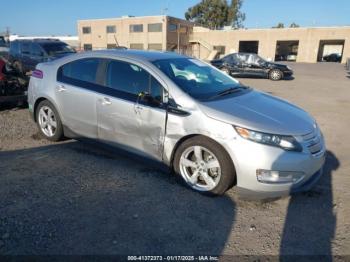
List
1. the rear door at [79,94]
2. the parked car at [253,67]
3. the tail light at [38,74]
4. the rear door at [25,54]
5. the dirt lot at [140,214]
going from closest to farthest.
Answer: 1. the dirt lot at [140,214]
2. the rear door at [79,94]
3. the tail light at [38,74]
4. the rear door at [25,54]
5. the parked car at [253,67]

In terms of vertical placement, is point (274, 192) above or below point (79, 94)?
below

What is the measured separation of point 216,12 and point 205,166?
72.1 m

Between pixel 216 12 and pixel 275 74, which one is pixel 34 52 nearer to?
pixel 275 74

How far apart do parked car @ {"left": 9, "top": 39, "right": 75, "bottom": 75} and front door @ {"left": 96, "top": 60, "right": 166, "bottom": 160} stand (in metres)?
10.4

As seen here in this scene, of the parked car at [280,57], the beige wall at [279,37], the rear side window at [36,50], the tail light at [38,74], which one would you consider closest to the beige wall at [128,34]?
the beige wall at [279,37]

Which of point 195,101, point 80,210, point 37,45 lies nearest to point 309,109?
point 195,101

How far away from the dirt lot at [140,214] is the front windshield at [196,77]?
1.15m

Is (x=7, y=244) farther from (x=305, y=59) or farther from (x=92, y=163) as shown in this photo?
(x=305, y=59)

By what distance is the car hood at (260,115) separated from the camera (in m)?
3.24

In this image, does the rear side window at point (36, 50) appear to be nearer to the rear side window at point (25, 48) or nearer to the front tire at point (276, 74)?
the rear side window at point (25, 48)

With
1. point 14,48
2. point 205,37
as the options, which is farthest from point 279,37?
point 14,48

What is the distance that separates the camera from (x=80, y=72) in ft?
14.8

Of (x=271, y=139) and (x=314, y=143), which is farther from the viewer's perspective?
(x=314, y=143)

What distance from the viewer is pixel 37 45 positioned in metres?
13.9
